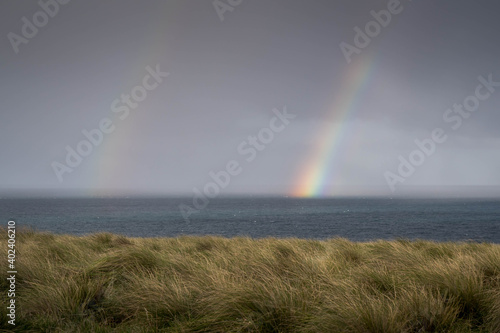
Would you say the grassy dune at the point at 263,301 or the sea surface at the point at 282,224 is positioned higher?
the grassy dune at the point at 263,301

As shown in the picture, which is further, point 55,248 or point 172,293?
point 55,248

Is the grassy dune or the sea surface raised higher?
the grassy dune

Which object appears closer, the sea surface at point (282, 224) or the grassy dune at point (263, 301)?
the grassy dune at point (263, 301)

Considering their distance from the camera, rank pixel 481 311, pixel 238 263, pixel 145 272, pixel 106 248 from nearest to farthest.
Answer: pixel 481 311
pixel 145 272
pixel 238 263
pixel 106 248

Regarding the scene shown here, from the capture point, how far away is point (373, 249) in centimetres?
935

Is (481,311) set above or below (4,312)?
below

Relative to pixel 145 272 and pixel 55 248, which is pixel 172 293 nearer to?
pixel 145 272

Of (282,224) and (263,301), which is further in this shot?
(282,224)

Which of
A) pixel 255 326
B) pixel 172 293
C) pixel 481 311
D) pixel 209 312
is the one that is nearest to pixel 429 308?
pixel 481 311

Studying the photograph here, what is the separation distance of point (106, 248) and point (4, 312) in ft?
20.0

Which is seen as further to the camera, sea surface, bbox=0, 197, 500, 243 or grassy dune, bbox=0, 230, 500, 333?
sea surface, bbox=0, 197, 500, 243

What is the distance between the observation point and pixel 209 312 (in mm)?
4371

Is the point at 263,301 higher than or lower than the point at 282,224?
higher

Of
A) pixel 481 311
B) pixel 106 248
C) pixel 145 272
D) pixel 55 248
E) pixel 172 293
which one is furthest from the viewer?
pixel 106 248
